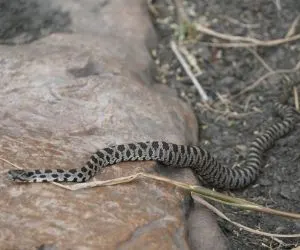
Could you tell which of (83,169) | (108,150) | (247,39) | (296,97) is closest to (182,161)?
(108,150)

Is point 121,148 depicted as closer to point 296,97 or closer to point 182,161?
point 182,161

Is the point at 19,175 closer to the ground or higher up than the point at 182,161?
higher up

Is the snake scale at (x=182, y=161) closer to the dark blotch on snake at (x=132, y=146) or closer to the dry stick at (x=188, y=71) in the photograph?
→ the dark blotch on snake at (x=132, y=146)

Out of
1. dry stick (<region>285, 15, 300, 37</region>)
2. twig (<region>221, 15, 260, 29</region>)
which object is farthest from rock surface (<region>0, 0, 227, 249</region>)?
dry stick (<region>285, 15, 300, 37</region>)

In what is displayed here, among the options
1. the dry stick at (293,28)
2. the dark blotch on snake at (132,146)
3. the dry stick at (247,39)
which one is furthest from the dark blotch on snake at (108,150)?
the dry stick at (293,28)

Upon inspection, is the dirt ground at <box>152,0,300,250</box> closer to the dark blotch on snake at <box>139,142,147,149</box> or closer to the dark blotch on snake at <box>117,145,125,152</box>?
the dark blotch on snake at <box>139,142,147,149</box>

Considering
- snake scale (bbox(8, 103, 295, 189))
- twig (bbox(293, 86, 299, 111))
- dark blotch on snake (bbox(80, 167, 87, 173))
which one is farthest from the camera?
twig (bbox(293, 86, 299, 111))

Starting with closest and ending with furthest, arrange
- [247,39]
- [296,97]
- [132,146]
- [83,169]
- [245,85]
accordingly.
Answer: [83,169], [132,146], [296,97], [245,85], [247,39]
